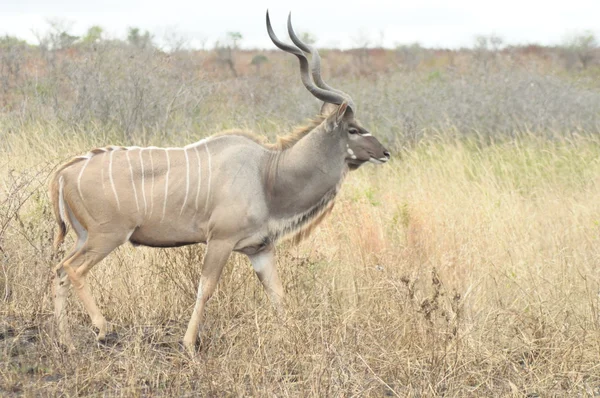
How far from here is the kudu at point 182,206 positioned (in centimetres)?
456

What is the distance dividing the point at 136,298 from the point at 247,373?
4.21 ft

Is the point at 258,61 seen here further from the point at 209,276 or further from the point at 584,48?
the point at 209,276

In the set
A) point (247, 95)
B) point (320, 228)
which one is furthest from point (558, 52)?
point (320, 228)

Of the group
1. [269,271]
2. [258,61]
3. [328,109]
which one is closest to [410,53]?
[258,61]

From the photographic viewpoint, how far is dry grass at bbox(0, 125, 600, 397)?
13.0 feet

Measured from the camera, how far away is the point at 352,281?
212 inches

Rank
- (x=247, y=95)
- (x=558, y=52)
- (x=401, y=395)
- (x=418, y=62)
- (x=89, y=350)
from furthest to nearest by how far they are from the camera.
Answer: (x=558, y=52), (x=418, y=62), (x=247, y=95), (x=89, y=350), (x=401, y=395)

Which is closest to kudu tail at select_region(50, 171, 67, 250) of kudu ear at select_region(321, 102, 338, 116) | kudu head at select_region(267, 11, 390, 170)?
kudu head at select_region(267, 11, 390, 170)

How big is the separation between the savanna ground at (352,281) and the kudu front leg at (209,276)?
0.35 feet

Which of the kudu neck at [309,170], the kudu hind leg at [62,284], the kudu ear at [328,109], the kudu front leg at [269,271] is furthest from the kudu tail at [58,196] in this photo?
the kudu ear at [328,109]

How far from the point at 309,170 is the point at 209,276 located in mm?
898

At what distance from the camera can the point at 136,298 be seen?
4984 millimetres

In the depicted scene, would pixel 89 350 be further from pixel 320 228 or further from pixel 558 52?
pixel 558 52

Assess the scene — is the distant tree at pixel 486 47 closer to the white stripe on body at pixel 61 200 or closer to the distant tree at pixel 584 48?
the distant tree at pixel 584 48
